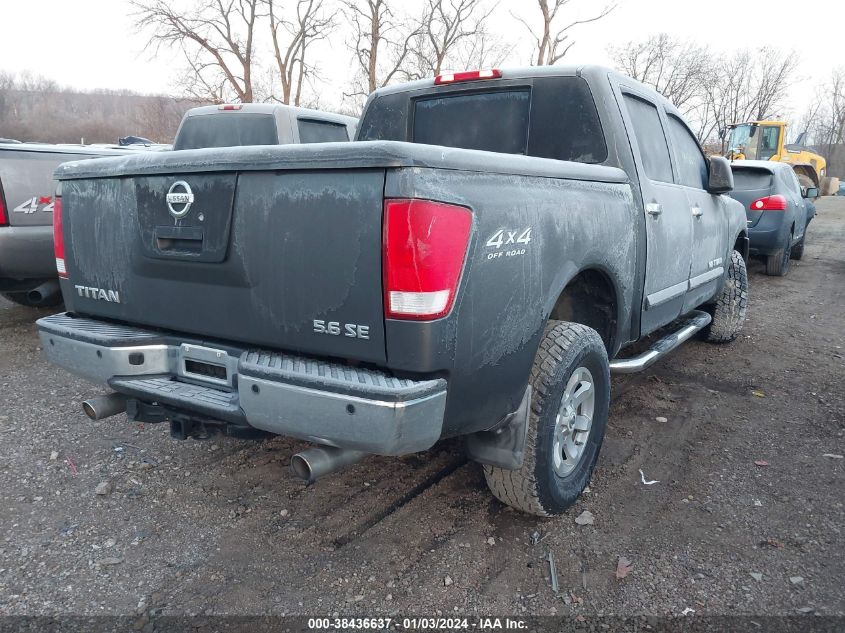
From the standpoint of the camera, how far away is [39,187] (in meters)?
5.47

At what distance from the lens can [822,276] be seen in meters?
10.5

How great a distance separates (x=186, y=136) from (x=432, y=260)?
5.89m

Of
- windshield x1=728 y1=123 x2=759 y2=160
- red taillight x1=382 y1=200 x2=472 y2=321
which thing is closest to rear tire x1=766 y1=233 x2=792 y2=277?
red taillight x1=382 y1=200 x2=472 y2=321

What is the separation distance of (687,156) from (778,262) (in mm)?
6764

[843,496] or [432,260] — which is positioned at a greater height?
[432,260]

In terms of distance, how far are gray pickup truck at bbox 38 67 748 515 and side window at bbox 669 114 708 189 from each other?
93 cm

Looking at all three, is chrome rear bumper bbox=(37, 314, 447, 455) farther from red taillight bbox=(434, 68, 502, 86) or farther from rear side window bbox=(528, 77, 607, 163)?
red taillight bbox=(434, 68, 502, 86)

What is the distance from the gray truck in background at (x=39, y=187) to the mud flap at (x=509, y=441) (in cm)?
462

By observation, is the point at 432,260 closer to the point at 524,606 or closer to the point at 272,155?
the point at 272,155

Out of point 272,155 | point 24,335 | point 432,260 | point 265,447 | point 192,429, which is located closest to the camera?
point 432,260

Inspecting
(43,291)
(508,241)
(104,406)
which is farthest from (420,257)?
(43,291)

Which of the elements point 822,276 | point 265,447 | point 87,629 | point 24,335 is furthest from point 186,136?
point 822,276

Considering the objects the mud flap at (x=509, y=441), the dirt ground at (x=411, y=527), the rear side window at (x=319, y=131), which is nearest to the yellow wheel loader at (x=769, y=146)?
the rear side window at (x=319, y=131)

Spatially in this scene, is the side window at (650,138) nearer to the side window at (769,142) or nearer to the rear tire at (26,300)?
the rear tire at (26,300)
